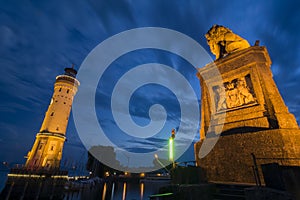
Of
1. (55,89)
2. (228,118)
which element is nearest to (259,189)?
(228,118)

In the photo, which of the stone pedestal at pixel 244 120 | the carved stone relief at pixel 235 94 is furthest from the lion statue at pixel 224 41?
the carved stone relief at pixel 235 94

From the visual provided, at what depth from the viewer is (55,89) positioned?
123 ft

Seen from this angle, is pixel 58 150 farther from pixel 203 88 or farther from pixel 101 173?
pixel 203 88

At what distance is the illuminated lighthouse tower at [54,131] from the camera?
30.1 meters

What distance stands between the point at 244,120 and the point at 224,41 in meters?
6.46

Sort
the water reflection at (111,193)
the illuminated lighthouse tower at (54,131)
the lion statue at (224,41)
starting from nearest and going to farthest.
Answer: the lion statue at (224,41) < the water reflection at (111,193) < the illuminated lighthouse tower at (54,131)

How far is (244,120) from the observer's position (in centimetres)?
766

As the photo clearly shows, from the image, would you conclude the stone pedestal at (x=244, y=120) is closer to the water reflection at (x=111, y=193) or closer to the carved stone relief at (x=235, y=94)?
the carved stone relief at (x=235, y=94)

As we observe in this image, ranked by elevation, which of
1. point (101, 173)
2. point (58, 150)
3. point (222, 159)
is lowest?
point (101, 173)

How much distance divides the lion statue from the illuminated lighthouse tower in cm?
3641

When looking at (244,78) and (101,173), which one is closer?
(244,78)

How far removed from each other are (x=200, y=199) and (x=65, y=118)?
125ft

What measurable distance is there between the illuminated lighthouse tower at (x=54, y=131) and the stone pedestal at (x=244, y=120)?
113ft

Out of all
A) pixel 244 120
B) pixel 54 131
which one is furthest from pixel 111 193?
pixel 244 120
